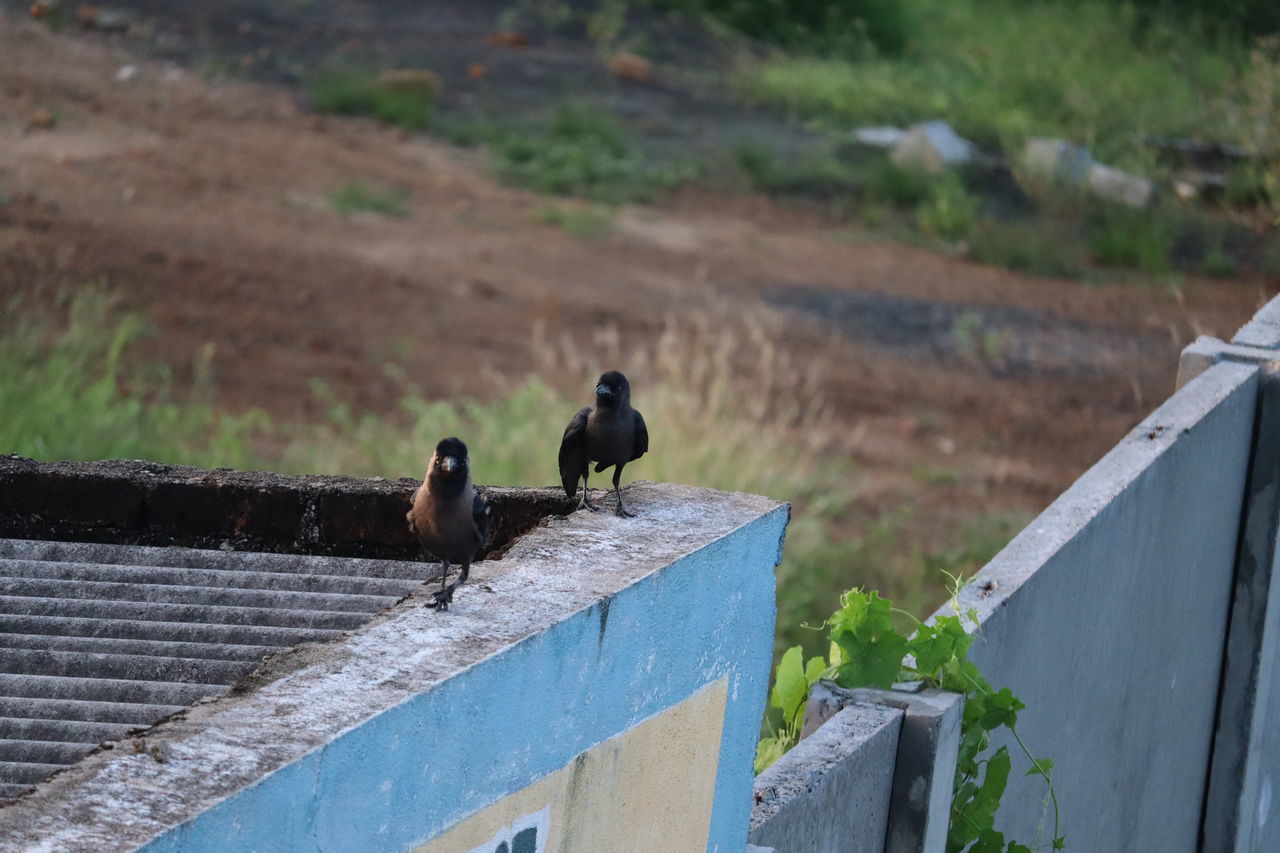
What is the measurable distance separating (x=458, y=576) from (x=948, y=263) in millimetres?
13717

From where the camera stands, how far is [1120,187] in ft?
54.9

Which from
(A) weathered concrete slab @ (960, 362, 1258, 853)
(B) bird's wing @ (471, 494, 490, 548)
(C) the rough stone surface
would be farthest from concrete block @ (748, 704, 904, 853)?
(B) bird's wing @ (471, 494, 490, 548)

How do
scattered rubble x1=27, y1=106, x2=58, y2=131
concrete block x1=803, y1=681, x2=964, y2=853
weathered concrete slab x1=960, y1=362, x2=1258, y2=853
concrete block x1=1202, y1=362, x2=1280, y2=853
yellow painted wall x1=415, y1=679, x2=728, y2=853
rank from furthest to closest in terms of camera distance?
scattered rubble x1=27, y1=106, x2=58, y2=131 → concrete block x1=1202, y1=362, x2=1280, y2=853 → weathered concrete slab x1=960, y1=362, x2=1258, y2=853 → concrete block x1=803, y1=681, x2=964, y2=853 → yellow painted wall x1=415, y1=679, x2=728, y2=853

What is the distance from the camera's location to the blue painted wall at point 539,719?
6.06 feet

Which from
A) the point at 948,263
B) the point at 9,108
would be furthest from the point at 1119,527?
the point at 9,108

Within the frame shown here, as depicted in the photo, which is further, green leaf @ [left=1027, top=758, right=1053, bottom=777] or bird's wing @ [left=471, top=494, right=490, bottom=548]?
green leaf @ [left=1027, top=758, right=1053, bottom=777]

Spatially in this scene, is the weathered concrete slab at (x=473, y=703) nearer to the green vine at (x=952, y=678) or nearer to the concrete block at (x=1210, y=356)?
the green vine at (x=952, y=678)

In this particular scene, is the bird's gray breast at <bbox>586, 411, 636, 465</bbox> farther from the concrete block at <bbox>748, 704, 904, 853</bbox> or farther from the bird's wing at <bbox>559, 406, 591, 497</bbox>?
the concrete block at <bbox>748, 704, 904, 853</bbox>

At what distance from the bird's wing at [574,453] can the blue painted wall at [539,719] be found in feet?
1.69

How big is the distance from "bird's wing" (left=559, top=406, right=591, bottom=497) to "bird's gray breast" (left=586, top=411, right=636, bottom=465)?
2 centimetres

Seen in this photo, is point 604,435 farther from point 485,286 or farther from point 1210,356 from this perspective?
point 485,286

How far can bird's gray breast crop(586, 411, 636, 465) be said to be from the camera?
318cm

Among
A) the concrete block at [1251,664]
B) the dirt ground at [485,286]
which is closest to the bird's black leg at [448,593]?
the concrete block at [1251,664]

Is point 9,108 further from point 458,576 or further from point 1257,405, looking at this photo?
point 458,576
